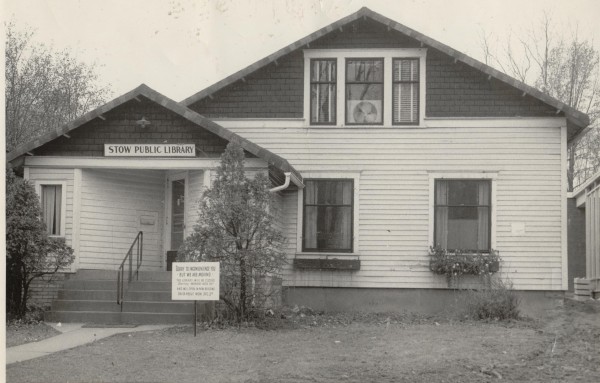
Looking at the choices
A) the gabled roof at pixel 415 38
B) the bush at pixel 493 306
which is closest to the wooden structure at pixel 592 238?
the gabled roof at pixel 415 38

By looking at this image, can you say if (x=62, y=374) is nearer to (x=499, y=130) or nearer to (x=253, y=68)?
(x=253, y=68)

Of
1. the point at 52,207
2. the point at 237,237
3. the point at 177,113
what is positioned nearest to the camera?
the point at 237,237

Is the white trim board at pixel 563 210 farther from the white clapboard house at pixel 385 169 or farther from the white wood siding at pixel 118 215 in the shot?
the white wood siding at pixel 118 215

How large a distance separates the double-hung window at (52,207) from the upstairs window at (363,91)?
630cm

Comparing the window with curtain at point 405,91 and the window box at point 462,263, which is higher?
the window with curtain at point 405,91

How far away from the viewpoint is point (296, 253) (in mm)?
18797

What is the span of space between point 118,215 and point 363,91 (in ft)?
19.4

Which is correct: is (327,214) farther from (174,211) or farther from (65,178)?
(65,178)

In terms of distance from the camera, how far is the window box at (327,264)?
1847 centimetres

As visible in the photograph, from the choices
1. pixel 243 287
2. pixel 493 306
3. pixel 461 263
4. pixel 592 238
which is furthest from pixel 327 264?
pixel 592 238

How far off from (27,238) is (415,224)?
7967 millimetres

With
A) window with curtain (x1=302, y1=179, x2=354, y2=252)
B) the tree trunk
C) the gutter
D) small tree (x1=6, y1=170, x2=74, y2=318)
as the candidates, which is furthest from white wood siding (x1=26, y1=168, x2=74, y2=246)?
window with curtain (x1=302, y1=179, x2=354, y2=252)

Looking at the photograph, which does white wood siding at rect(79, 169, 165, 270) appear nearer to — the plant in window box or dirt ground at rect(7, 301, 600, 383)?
dirt ground at rect(7, 301, 600, 383)

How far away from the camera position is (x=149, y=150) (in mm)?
16984
